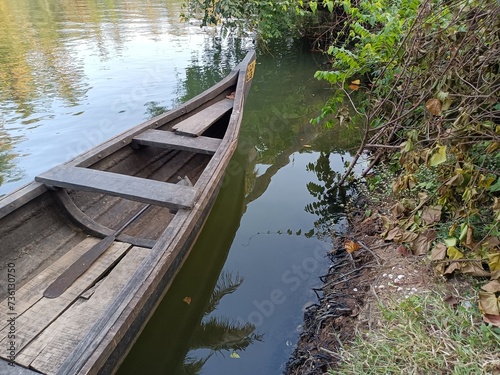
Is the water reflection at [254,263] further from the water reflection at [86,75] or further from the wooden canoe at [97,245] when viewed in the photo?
the water reflection at [86,75]

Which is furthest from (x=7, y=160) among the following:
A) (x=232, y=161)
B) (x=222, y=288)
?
(x=222, y=288)

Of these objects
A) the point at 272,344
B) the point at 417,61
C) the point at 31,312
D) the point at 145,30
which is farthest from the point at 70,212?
the point at 145,30

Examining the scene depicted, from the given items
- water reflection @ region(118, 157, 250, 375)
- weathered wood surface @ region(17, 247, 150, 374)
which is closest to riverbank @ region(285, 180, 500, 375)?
water reflection @ region(118, 157, 250, 375)

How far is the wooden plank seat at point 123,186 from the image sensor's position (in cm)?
286

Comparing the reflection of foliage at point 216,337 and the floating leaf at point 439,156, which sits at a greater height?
the floating leaf at point 439,156

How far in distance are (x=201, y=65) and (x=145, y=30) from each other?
4.51 metres

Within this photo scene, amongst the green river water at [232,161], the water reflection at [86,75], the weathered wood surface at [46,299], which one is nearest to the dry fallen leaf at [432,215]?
the green river water at [232,161]

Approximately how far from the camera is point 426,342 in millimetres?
1963

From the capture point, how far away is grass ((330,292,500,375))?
71.2 inches

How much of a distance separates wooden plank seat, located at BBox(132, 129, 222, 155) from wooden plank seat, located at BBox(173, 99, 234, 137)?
0.10m

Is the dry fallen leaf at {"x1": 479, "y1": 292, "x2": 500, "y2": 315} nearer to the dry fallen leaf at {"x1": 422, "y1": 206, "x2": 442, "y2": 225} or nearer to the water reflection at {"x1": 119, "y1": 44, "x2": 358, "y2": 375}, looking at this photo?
the dry fallen leaf at {"x1": 422, "y1": 206, "x2": 442, "y2": 225}

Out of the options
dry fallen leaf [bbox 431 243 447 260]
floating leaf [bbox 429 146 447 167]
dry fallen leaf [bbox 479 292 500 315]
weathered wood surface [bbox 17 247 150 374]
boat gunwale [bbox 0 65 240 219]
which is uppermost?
floating leaf [bbox 429 146 447 167]

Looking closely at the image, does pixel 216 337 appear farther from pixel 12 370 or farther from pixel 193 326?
pixel 12 370

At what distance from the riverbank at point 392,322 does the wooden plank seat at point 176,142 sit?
1777mm
